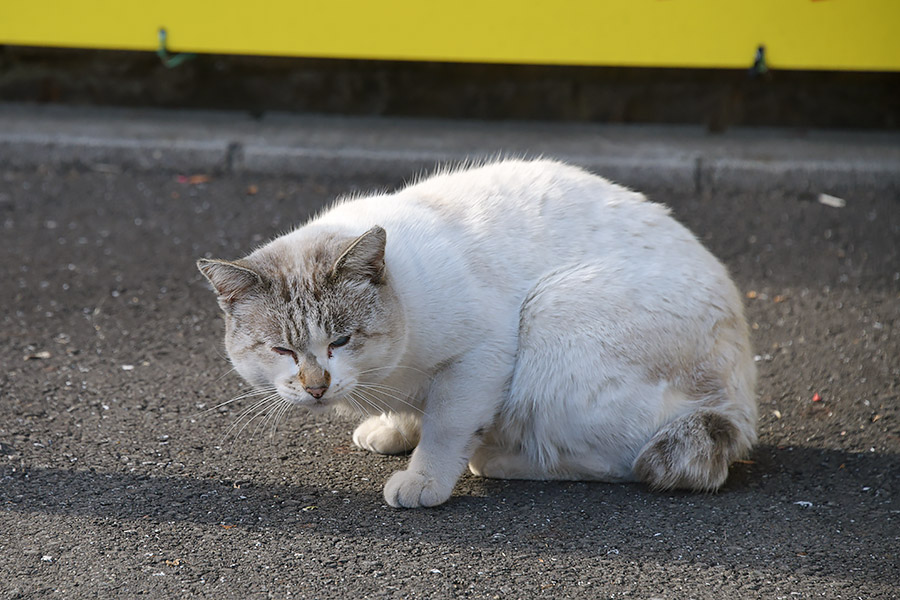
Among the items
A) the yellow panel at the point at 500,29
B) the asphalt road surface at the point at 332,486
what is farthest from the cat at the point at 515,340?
the yellow panel at the point at 500,29

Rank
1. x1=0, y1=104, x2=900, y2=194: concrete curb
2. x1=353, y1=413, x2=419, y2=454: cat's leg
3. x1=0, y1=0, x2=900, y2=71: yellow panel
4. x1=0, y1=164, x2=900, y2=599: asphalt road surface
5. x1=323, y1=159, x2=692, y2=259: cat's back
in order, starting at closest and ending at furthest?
1. x1=0, y1=164, x2=900, y2=599: asphalt road surface
2. x1=323, y1=159, x2=692, y2=259: cat's back
3. x1=353, y1=413, x2=419, y2=454: cat's leg
4. x1=0, y1=0, x2=900, y2=71: yellow panel
5. x1=0, y1=104, x2=900, y2=194: concrete curb

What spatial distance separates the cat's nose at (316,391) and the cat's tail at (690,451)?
1.13 m

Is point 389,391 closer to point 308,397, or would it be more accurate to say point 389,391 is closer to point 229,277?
point 308,397

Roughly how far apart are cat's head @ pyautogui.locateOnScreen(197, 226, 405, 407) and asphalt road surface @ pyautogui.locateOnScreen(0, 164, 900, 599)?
542mm

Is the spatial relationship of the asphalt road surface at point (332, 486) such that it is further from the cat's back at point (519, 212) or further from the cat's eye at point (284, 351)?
the cat's back at point (519, 212)

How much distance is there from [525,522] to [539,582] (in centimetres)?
33

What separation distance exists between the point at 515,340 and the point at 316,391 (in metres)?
0.76

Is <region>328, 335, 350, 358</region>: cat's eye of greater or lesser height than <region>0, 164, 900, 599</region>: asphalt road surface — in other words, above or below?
above

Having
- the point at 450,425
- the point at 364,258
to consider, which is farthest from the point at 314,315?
the point at 450,425

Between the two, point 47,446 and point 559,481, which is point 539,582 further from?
point 47,446

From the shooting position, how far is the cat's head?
9.61 ft

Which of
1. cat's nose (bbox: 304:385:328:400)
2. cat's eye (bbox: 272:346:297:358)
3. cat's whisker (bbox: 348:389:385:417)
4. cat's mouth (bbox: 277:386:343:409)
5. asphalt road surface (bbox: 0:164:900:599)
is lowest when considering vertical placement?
asphalt road surface (bbox: 0:164:900:599)

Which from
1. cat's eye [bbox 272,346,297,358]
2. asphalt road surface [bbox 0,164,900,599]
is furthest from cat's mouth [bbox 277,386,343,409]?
asphalt road surface [bbox 0,164,900,599]

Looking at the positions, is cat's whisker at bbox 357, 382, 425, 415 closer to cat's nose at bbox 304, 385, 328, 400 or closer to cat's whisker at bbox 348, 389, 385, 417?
cat's whisker at bbox 348, 389, 385, 417
